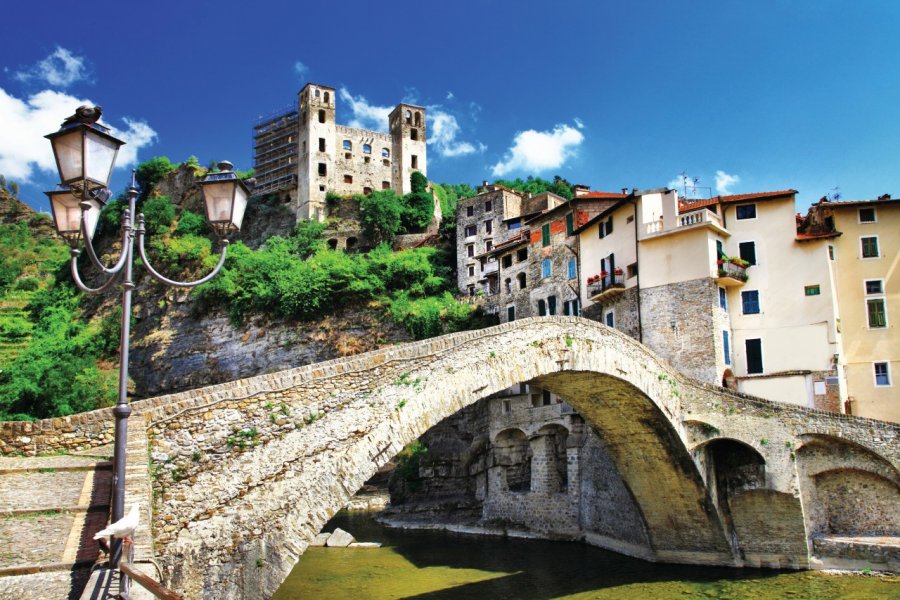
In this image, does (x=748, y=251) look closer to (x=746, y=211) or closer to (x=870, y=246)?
(x=746, y=211)

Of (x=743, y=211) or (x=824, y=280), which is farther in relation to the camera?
(x=743, y=211)

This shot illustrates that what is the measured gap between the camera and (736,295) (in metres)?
25.6

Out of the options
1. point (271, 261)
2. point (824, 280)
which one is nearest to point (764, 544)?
point (824, 280)

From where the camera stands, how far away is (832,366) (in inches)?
933

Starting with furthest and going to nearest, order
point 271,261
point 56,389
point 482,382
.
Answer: point 271,261, point 56,389, point 482,382

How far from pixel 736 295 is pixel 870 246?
4.92 m

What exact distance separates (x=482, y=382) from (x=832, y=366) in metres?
15.6

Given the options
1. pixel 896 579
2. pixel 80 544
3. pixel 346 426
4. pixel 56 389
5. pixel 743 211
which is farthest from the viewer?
pixel 56 389

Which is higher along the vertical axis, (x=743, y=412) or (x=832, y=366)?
(x=832, y=366)

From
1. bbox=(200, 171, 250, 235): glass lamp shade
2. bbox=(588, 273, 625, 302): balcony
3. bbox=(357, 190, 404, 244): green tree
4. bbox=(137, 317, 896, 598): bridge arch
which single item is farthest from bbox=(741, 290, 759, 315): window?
bbox=(357, 190, 404, 244): green tree

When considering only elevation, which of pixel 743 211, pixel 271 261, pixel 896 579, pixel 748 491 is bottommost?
pixel 896 579

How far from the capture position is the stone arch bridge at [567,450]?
994 cm

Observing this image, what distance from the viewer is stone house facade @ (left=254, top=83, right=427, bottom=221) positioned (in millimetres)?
54969

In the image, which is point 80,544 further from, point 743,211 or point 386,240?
point 386,240
